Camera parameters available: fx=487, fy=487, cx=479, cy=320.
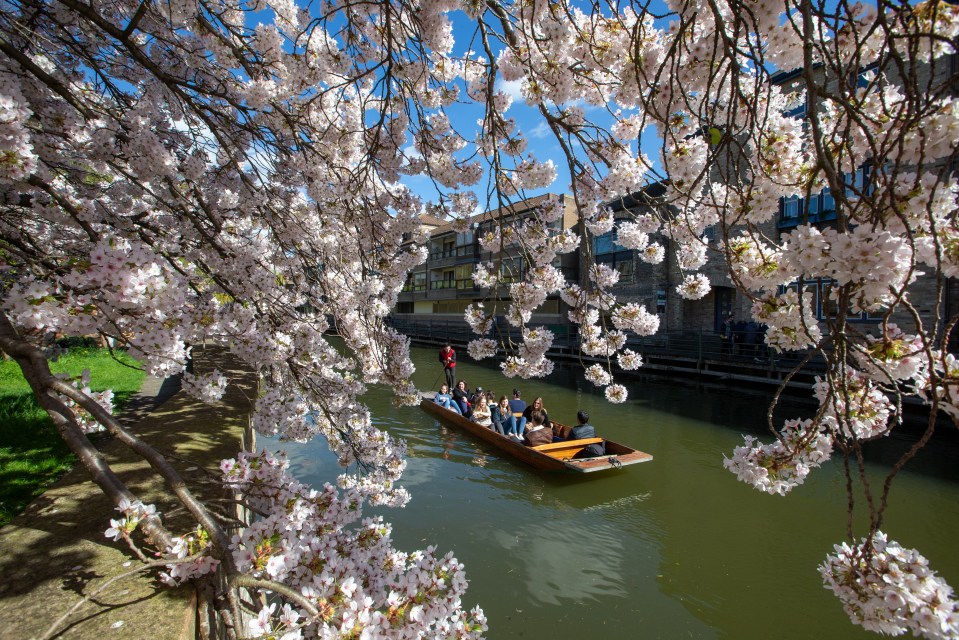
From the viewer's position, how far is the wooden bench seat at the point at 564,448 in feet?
26.6

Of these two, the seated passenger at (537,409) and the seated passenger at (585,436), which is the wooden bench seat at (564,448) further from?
the seated passenger at (537,409)

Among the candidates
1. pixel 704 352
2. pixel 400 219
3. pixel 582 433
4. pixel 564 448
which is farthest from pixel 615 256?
pixel 400 219

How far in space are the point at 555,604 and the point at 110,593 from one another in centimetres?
409

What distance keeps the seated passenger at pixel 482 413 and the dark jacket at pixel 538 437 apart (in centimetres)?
147

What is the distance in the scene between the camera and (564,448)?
8.20 metres

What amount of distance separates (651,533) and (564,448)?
2.23m

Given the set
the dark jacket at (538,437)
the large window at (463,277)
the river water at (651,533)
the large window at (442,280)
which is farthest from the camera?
the large window at (442,280)

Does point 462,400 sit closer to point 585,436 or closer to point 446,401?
point 446,401

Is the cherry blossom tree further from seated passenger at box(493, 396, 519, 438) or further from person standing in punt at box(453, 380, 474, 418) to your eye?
person standing in punt at box(453, 380, 474, 418)

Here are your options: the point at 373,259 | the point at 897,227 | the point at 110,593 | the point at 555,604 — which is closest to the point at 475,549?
the point at 555,604

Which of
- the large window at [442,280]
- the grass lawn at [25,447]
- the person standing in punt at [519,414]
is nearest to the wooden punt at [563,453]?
the person standing in punt at [519,414]

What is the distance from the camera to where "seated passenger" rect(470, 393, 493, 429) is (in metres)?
10.1

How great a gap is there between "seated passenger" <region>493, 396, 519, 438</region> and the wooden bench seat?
1315 millimetres

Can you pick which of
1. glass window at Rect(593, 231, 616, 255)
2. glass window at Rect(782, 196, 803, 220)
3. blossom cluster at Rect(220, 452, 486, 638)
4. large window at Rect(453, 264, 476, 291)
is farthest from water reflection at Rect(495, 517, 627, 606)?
large window at Rect(453, 264, 476, 291)
